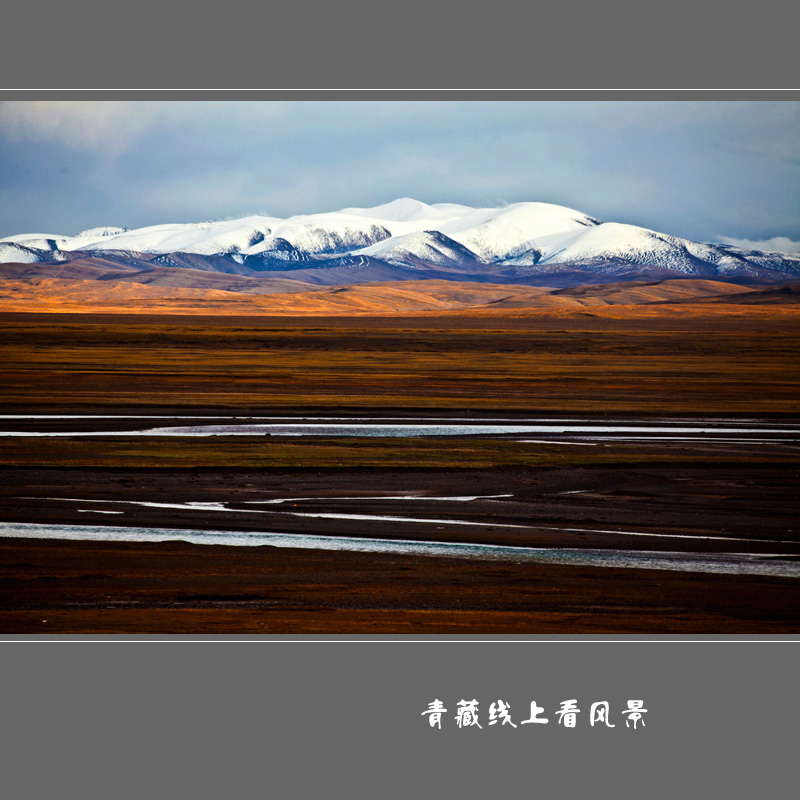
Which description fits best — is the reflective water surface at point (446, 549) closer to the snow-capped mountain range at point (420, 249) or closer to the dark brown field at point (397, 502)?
the dark brown field at point (397, 502)

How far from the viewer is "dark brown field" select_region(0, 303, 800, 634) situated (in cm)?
709

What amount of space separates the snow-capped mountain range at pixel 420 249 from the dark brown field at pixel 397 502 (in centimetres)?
845

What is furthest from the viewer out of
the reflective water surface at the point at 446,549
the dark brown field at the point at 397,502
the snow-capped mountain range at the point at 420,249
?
the snow-capped mountain range at the point at 420,249

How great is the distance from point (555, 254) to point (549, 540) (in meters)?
67.0

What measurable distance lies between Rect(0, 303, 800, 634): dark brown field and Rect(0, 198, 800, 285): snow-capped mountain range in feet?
27.7

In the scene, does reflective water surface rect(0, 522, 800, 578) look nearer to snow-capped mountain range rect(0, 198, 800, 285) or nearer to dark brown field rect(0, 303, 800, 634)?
dark brown field rect(0, 303, 800, 634)

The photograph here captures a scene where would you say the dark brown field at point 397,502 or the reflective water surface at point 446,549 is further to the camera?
the reflective water surface at point 446,549

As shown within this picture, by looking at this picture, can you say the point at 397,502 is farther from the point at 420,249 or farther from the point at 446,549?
the point at 420,249

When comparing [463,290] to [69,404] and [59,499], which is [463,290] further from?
[59,499]

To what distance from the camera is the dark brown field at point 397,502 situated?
7.09 meters

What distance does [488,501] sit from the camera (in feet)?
32.8

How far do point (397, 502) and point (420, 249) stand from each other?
6709 centimetres

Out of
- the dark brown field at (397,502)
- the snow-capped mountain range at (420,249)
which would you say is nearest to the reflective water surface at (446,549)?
the dark brown field at (397,502)

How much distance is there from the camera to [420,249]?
75.6 metres
